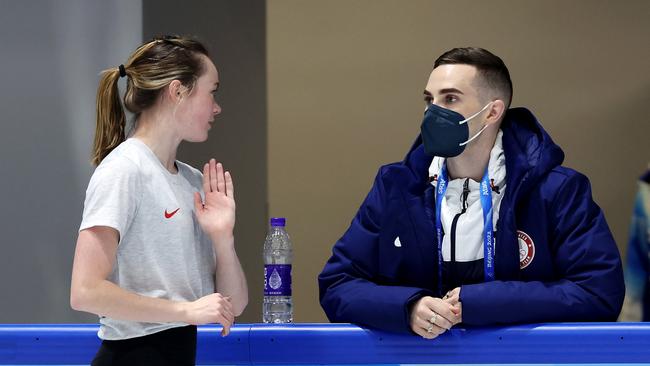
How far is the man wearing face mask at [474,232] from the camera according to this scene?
97.1 inches

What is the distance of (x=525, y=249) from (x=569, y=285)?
0.55ft

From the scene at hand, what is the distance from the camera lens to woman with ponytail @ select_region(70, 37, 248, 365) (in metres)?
1.96

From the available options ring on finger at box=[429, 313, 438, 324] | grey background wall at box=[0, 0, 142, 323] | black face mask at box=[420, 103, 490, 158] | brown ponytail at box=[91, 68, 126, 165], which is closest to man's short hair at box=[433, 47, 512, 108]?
black face mask at box=[420, 103, 490, 158]

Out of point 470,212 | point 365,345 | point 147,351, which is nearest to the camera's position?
point 147,351

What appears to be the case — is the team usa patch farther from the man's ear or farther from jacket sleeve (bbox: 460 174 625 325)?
the man's ear

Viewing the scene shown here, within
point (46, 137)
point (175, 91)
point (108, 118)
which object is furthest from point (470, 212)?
point (46, 137)

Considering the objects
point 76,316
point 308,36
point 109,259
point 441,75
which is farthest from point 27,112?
point 109,259

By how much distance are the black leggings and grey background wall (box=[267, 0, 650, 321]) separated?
3.25m

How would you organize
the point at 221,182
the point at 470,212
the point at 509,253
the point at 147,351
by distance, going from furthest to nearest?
the point at 470,212 < the point at 509,253 < the point at 221,182 < the point at 147,351

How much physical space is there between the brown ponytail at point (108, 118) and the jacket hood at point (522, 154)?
96cm

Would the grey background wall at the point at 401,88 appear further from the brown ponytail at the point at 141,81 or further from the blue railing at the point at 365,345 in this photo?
the brown ponytail at the point at 141,81

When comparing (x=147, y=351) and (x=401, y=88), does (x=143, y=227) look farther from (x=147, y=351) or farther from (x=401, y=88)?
(x=401, y=88)

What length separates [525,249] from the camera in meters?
2.61

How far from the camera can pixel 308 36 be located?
541 cm
